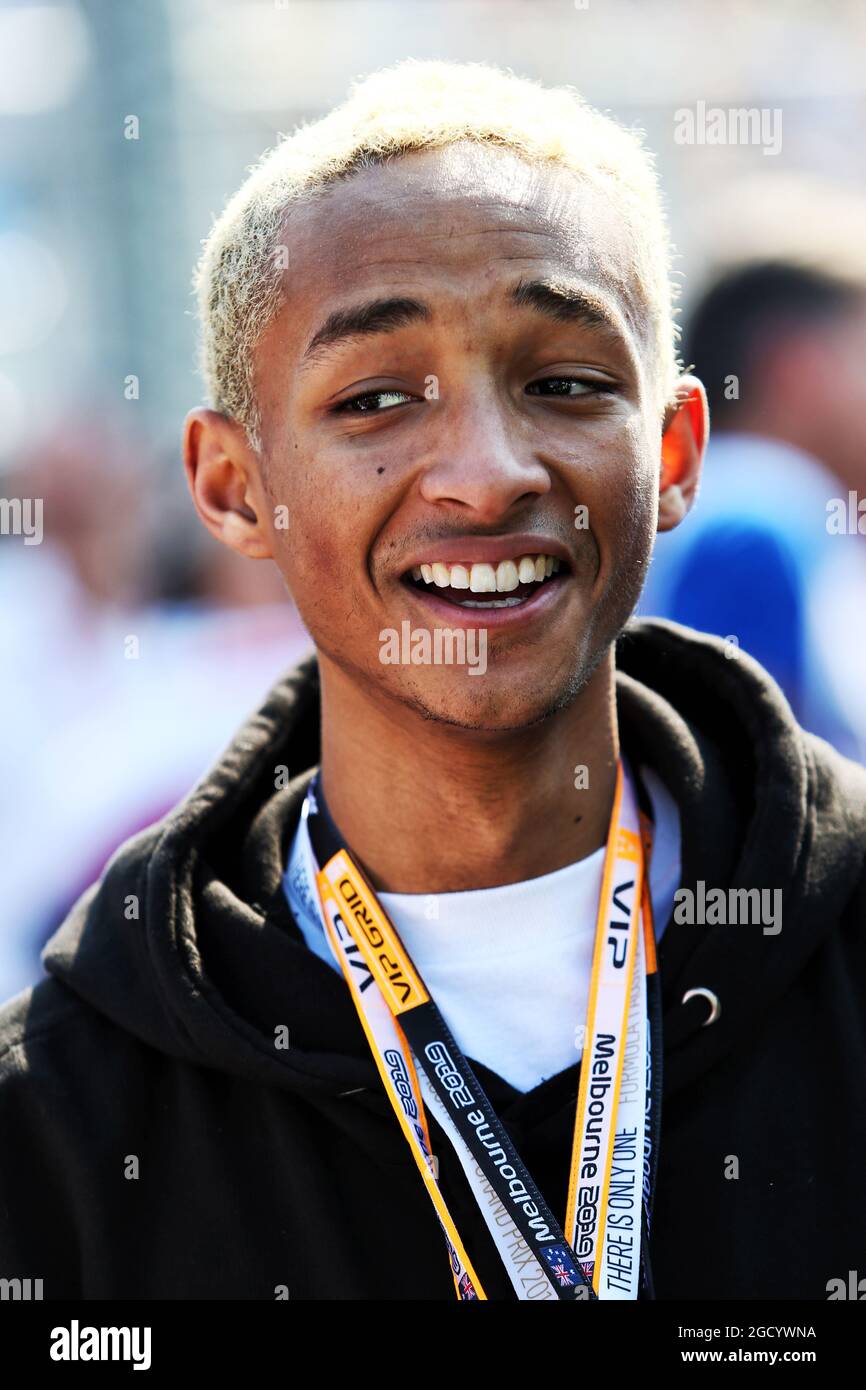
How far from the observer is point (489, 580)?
2.24m

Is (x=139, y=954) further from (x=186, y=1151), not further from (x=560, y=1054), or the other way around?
(x=560, y=1054)

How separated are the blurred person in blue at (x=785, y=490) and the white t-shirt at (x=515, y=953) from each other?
3.48 feet

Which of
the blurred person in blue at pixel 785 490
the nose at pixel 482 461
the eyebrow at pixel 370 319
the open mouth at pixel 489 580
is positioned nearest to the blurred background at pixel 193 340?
the blurred person in blue at pixel 785 490

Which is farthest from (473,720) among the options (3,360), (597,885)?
(3,360)

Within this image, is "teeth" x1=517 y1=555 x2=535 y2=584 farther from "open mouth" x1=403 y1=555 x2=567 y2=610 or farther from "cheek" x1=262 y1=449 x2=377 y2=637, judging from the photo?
"cheek" x1=262 y1=449 x2=377 y2=637

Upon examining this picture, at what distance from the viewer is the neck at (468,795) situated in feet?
8.06

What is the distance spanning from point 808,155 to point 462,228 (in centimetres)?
348

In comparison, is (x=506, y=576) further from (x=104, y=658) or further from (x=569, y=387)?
(x=104, y=658)

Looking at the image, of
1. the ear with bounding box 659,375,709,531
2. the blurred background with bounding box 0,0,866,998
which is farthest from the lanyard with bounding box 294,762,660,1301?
the blurred background with bounding box 0,0,866,998

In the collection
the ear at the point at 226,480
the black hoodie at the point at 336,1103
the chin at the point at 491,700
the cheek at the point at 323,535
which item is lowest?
the black hoodie at the point at 336,1103

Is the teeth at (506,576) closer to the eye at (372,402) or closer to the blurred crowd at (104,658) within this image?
the eye at (372,402)

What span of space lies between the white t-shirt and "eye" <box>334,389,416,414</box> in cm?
80

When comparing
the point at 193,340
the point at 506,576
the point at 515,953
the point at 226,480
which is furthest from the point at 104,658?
the point at 506,576

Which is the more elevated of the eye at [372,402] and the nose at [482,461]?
the eye at [372,402]
